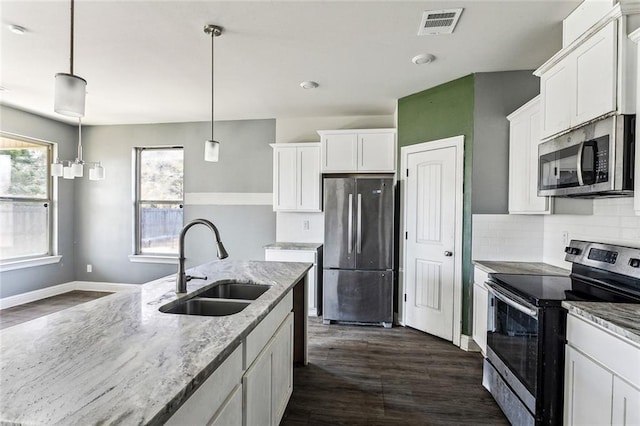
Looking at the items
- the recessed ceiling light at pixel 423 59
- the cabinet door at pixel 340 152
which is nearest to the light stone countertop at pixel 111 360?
the recessed ceiling light at pixel 423 59

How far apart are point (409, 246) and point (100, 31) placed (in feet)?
11.6

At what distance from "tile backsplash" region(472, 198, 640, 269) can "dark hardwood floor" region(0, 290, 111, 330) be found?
17.3ft

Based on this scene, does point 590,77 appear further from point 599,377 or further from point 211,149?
point 211,149

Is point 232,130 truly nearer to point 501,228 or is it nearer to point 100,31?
point 100,31

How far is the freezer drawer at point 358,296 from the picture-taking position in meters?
3.66

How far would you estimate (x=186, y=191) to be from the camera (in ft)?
16.0

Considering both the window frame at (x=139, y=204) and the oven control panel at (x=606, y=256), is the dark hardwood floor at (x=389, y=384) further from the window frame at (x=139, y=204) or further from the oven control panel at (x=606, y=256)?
the window frame at (x=139, y=204)

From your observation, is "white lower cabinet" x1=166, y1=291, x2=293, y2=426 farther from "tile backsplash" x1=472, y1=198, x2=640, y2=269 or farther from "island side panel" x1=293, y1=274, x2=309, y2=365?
"tile backsplash" x1=472, y1=198, x2=640, y2=269

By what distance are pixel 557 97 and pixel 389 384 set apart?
243cm

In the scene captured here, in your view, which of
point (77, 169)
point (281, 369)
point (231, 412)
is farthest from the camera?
point (77, 169)

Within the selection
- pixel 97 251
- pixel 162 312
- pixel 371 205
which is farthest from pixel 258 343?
pixel 97 251

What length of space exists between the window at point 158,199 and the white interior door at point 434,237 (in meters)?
3.61

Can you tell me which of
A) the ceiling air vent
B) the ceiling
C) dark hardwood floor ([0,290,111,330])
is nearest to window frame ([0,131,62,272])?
dark hardwood floor ([0,290,111,330])

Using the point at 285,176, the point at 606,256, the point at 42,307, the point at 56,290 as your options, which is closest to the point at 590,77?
the point at 606,256
